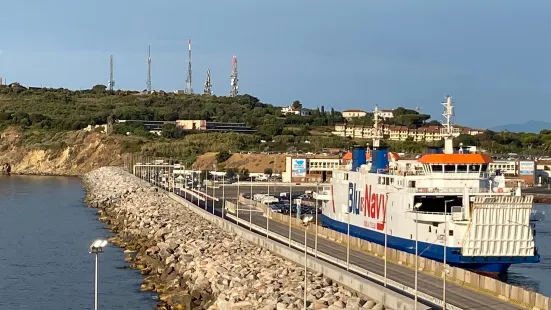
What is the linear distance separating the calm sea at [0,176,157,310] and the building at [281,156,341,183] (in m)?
33.1

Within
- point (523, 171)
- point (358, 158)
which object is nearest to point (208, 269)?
point (358, 158)

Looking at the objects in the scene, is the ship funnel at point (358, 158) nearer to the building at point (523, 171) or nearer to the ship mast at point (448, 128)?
the ship mast at point (448, 128)

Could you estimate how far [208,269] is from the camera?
41.2 meters

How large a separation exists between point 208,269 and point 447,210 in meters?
13.1

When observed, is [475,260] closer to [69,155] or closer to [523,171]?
[523,171]

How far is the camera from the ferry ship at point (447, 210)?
43.6m

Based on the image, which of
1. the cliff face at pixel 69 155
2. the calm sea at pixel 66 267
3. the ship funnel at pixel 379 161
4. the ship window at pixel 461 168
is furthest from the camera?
the cliff face at pixel 69 155

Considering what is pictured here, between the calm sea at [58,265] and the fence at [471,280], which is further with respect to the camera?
the calm sea at [58,265]

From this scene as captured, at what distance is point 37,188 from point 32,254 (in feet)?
253

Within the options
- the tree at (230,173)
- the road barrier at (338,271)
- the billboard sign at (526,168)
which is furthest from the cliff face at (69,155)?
the road barrier at (338,271)

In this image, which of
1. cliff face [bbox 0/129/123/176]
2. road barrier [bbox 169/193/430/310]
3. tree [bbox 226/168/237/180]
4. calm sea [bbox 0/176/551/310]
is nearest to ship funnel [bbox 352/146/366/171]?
road barrier [bbox 169/193/430/310]

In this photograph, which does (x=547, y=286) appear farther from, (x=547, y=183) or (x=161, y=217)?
(x=547, y=183)

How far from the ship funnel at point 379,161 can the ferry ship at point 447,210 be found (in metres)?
0.03

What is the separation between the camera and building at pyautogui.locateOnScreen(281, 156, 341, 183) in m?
120
